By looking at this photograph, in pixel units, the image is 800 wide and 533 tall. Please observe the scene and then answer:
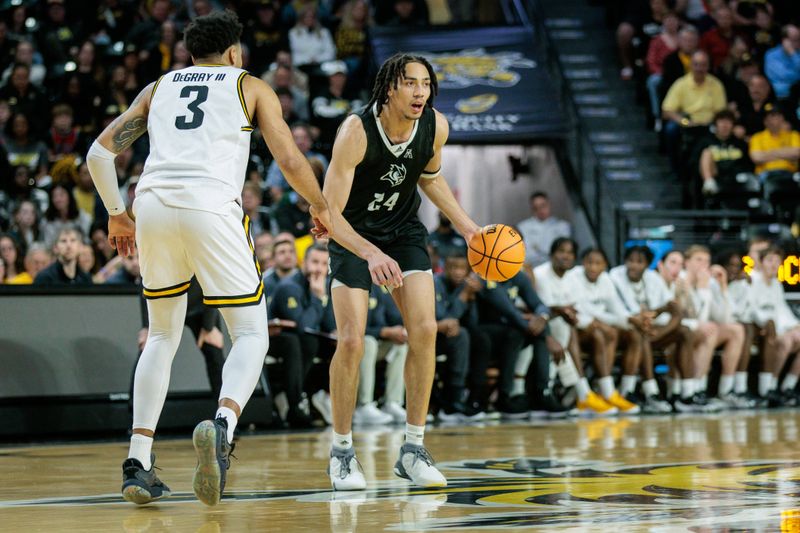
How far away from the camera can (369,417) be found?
10656 mm

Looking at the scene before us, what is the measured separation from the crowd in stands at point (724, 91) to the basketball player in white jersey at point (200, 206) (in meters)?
10.6

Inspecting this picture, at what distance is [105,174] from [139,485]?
1.29 m

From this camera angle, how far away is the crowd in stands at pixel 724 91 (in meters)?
15.2

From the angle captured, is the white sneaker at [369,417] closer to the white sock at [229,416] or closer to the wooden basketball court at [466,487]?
the wooden basketball court at [466,487]

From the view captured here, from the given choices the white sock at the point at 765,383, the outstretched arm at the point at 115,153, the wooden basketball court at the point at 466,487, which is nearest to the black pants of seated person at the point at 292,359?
the wooden basketball court at the point at 466,487

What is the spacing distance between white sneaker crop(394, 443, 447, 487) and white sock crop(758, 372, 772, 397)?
26.9 feet

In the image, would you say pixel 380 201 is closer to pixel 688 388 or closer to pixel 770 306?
pixel 688 388

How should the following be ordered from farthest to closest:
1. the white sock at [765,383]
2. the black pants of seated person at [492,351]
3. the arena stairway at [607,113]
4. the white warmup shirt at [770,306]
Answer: the arena stairway at [607,113]
the white warmup shirt at [770,306]
the white sock at [765,383]
the black pants of seated person at [492,351]

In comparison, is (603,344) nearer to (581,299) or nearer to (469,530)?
(581,299)

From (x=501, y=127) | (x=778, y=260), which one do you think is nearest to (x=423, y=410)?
(x=778, y=260)

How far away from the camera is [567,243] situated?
12438 mm

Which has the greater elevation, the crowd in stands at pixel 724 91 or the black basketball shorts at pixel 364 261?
the black basketball shorts at pixel 364 261

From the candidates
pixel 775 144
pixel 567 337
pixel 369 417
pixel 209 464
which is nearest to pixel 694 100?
pixel 775 144

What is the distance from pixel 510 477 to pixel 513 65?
11582 millimetres
